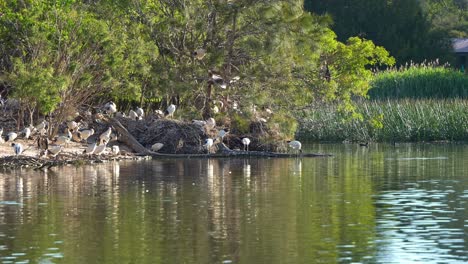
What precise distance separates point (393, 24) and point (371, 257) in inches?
2520

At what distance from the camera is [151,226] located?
19469mm

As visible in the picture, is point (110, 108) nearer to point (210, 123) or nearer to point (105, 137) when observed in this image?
point (105, 137)

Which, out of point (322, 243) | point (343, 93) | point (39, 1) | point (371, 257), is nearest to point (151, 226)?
point (322, 243)

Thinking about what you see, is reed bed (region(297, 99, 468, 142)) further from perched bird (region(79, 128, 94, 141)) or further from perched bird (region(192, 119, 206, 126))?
perched bird (region(79, 128, 94, 141))

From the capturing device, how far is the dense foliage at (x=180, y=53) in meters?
35.8

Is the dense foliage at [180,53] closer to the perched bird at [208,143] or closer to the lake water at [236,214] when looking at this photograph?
the perched bird at [208,143]

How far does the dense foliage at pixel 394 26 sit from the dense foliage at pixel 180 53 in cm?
3733

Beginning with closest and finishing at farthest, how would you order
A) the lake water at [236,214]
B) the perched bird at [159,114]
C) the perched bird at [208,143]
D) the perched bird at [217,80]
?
the lake water at [236,214] → the perched bird at [208,143] → the perched bird at [217,80] → the perched bird at [159,114]

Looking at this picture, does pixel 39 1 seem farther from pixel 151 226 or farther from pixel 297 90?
pixel 151 226

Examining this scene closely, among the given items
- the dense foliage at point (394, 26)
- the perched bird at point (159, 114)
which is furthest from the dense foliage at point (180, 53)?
the dense foliage at point (394, 26)

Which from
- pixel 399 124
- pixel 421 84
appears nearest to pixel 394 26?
pixel 421 84

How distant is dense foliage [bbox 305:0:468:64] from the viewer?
7856 cm

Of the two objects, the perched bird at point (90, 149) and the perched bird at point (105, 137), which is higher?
the perched bird at point (105, 137)

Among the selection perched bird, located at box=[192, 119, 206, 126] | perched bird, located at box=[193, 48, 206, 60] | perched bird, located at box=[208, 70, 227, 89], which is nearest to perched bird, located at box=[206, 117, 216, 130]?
perched bird, located at box=[192, 119, 206, 126]
